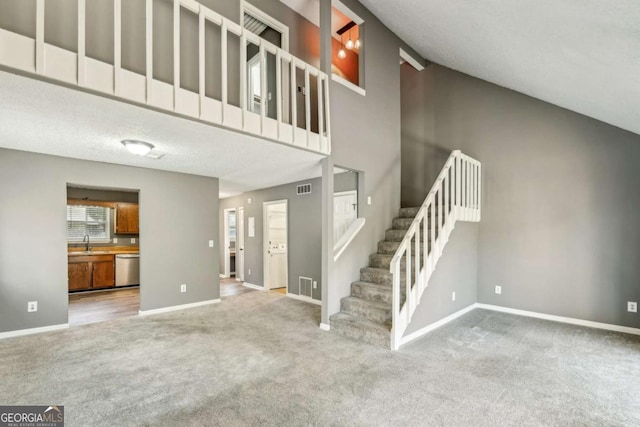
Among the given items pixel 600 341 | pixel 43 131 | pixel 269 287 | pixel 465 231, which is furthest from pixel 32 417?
pixel 600 341

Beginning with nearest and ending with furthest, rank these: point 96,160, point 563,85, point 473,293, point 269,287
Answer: point 563,85 → point 96,160 → point 473,293 → point 269,287

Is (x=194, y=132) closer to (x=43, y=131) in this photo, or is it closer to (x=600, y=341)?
(x=43, y=131)

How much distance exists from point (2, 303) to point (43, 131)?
2349 millimetres

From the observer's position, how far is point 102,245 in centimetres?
691

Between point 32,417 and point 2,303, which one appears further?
point 2,303

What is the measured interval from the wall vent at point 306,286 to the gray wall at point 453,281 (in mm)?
2313

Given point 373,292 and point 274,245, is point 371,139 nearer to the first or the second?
point 373,292

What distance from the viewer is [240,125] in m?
3.02

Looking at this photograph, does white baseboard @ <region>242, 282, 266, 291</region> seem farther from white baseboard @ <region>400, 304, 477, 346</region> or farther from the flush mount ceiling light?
the flush mount ceiling light

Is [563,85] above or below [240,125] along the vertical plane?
above

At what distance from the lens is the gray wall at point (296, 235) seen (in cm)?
550

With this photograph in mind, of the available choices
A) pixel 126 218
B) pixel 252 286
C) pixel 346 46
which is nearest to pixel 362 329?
pixel 252 286

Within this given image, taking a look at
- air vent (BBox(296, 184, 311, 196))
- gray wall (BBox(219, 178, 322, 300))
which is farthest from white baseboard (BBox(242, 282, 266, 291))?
air vent (BBox(296, 184, 311, 196))

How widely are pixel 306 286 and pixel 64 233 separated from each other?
151 inches
